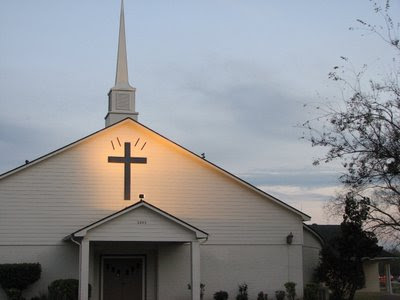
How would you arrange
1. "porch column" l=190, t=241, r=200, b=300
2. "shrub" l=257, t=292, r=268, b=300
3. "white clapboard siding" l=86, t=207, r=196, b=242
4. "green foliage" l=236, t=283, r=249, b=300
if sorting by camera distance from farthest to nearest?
"shrub" l=257, t=292, r=268, b=300 < "green foliage" l=236, t=283, r=249, b=300 < "porch column" l=190, t=241, r=200, b=300 < "white clapboard siding" l=86, t=207, r=196, b=242

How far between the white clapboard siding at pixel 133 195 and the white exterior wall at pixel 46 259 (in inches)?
13.3

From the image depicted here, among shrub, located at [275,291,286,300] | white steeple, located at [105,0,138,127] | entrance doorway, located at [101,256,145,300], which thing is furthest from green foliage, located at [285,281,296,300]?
white steeple, located at [105,0,138,127]

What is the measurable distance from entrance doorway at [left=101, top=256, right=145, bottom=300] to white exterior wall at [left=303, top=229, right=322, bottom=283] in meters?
8.73

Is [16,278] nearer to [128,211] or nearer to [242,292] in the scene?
[128,211]

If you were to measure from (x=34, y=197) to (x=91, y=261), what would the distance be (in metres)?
3.45

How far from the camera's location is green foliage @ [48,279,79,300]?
2277 cm

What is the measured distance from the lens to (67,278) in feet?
82.6

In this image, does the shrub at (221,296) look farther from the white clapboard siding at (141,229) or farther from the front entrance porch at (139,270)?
the white clapboard siding at (141,229)

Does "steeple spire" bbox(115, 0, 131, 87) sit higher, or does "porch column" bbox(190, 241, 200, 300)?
"steeple spire" bbox(115, 0, 131, 87)

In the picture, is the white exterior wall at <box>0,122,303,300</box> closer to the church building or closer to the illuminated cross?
the church building

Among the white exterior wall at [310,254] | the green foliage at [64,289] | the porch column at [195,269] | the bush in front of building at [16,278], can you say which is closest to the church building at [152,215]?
the porch column at [195,269]

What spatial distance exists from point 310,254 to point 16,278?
48.1 feet

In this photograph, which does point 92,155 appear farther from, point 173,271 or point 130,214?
point 173,271

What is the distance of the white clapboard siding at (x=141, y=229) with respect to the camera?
75.8 ft
